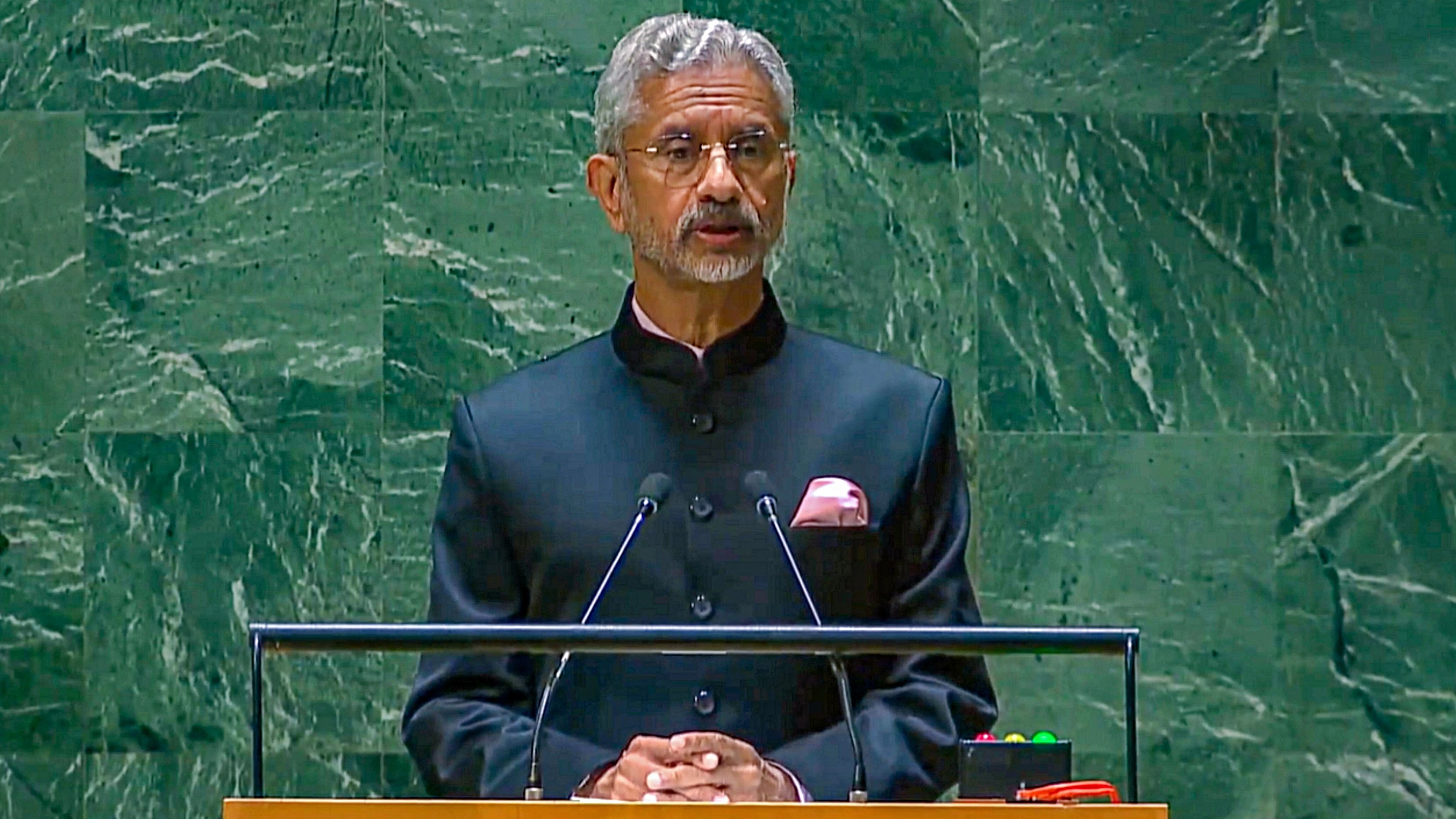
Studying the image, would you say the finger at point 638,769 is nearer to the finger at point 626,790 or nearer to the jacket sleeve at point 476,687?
the finger at point 626,790

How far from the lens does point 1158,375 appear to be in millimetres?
5020

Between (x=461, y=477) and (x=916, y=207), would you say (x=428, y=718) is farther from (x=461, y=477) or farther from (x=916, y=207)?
(x=916, y=207)

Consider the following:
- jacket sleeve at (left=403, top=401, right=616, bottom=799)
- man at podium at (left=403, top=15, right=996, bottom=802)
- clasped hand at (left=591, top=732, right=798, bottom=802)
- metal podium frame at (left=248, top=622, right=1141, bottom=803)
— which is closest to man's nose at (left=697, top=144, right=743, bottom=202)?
man at podium at (left=403, top=15, right=996, bottom=802)

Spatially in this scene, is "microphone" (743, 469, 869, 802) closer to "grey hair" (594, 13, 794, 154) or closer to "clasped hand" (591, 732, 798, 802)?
"clasped hand" (591, 732, 798, 802)

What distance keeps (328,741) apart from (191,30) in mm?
1507

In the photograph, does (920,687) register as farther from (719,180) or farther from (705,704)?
(719,180)

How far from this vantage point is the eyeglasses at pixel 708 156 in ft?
11.1

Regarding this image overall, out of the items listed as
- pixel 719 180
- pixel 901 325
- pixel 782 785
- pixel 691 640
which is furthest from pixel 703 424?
pixel 901 325

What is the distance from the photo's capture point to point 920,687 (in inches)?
124

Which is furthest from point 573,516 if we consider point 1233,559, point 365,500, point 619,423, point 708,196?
point 1233,559

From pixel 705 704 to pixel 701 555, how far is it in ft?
0.68

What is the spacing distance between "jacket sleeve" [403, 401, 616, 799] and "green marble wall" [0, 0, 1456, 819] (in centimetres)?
160

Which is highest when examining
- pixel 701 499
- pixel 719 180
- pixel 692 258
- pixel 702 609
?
pixel 719 180

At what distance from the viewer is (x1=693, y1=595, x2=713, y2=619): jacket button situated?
3277mm
